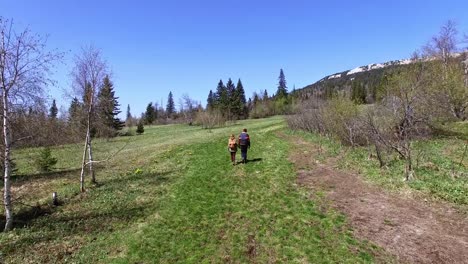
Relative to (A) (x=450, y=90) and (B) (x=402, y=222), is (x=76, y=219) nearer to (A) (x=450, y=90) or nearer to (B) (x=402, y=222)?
(B) (x=402, y=222)

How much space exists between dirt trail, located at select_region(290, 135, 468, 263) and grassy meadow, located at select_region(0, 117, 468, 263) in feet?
2.15

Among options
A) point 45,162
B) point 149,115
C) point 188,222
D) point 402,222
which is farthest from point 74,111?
point 149,115

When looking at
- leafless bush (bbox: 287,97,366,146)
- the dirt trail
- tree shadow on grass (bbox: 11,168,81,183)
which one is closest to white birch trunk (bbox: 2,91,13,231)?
tree shadow on grass (bbox: 11,168,81,183)

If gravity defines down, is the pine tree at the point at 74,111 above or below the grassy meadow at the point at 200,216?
above

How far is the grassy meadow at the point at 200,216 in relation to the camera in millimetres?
10406

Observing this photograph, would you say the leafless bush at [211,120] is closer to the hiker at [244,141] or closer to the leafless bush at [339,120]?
the leafless bush at [339,120]

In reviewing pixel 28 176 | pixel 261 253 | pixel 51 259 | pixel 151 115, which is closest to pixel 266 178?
pixel 261 253

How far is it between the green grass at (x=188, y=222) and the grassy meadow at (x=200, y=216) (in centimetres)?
4

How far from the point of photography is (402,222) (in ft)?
37.1

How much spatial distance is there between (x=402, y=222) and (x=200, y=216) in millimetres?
7737

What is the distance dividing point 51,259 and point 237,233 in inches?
253

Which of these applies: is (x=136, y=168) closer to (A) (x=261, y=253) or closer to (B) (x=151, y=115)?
(A) (x=261, y=253)

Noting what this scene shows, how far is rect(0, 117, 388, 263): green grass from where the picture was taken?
407 inches

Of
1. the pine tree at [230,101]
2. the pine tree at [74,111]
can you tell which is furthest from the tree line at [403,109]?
the pine tree at [230,101]
